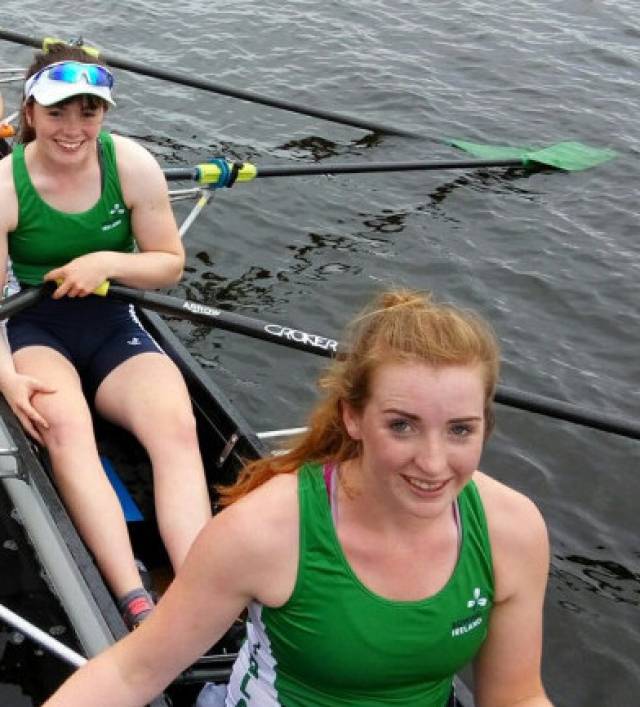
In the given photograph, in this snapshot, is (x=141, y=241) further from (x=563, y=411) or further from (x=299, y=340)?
(x=563, y=411)

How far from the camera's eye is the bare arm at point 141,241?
158 inches

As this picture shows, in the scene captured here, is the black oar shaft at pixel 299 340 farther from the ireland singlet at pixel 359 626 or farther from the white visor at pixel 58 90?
the ireland singlet at pixel 359 626

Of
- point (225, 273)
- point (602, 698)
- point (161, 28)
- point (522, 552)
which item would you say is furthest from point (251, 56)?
point (522, 552)

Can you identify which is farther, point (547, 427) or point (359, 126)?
point (359, 126)

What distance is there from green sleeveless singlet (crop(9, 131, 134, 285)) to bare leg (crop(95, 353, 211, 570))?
0.51 m

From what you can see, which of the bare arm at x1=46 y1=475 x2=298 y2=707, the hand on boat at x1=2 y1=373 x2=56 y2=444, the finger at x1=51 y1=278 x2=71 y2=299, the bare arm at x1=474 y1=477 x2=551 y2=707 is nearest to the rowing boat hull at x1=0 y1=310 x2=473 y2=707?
the hand on boat at x1=2 y1=373 x2=56 y2=444

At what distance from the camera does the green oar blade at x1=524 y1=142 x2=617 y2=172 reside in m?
8.44

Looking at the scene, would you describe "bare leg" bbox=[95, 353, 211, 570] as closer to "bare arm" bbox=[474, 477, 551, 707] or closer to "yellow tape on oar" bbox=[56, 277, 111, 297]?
"yellow tape on oar" bbox=[56, 277, 111, 297]

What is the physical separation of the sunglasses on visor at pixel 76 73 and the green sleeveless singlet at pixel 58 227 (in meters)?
0.31

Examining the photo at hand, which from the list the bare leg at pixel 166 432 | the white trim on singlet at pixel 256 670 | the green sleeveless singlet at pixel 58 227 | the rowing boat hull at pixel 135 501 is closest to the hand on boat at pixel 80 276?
the green sleeveless singlet at pixel 58 227

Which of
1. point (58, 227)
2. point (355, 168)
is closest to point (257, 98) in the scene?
point (355, 168)

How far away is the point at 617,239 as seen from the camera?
7527 millimetres

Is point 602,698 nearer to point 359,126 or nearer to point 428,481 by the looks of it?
point 428,481

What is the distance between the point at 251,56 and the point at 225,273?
14.0 ft
